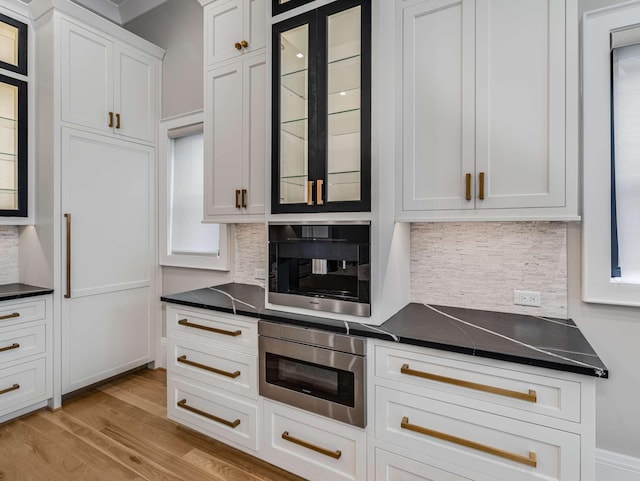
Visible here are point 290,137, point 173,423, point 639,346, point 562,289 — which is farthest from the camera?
point 173,423

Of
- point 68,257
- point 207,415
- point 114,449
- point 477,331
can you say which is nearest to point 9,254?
point 68,257

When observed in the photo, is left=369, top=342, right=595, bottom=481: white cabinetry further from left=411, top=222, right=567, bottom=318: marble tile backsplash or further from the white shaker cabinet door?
the white shaker cabinet door

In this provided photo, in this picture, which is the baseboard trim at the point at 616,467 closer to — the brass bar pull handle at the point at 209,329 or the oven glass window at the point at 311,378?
the oven glass window at the point at 311,378

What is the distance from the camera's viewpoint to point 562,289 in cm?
176

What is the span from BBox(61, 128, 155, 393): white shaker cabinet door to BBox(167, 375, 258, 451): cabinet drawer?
1.02m

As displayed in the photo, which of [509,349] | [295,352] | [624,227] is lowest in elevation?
[295,352]

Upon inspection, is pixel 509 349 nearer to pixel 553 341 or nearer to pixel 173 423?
pixel 553 341

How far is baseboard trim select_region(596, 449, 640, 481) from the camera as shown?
1.62 m

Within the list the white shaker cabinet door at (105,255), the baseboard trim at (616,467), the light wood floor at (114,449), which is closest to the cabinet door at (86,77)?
the white shaker cabinet door at (105,255)

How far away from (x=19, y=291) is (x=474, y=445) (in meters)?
3.05

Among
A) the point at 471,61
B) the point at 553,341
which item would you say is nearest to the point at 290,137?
the point at 471,61

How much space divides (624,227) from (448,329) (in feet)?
3.10

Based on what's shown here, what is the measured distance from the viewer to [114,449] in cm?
217

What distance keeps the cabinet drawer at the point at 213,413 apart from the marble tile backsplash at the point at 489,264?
1218 mm
